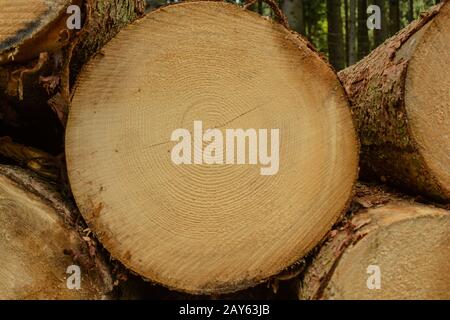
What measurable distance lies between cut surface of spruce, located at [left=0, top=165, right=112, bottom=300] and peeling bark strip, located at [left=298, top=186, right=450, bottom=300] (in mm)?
687

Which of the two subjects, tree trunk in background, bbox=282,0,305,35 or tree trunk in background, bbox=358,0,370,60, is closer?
tree trunk in background, bbox=282,0,305,35

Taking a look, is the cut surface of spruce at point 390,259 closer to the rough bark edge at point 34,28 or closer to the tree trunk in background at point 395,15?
the rough bark edge at point 34,28

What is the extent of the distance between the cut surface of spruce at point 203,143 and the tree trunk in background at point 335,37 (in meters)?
5.45

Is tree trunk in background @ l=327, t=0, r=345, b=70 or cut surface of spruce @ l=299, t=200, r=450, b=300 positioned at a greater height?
tree trunk in background @ l=327, t=0, r=345, b=70

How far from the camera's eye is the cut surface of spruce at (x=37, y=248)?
1679 mm

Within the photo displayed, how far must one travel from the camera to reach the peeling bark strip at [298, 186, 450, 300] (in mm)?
1645

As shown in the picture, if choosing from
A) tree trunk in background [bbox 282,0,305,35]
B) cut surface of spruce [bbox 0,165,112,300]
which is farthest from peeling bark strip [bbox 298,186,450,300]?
tree trunk in background [bbox 282,0,305,35]

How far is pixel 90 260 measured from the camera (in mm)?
1710

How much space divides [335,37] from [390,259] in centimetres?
601

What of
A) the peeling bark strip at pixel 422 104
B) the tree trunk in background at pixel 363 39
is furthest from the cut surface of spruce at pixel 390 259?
the tree trunk in background at pixel 363 39

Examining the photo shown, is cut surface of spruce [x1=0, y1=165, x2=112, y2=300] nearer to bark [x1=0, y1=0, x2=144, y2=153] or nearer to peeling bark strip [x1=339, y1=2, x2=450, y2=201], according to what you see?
bark [x1=0, y1=0, x2=144, y2=153]

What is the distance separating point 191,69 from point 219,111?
0.15 m

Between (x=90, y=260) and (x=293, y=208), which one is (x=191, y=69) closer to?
(x=293, y=208)
